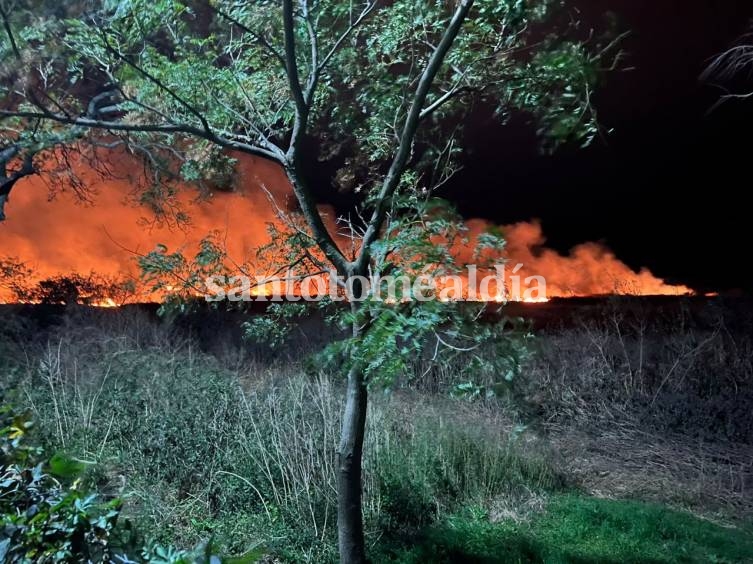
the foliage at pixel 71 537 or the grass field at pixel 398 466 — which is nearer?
the foliage at pixel 71 537

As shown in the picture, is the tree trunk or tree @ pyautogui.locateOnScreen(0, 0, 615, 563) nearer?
tree @ pyautogui.locateOnScreen(0, 0, 615, 563)

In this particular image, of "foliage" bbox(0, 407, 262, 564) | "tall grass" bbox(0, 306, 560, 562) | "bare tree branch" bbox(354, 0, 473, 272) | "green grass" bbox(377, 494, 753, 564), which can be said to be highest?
"bare tree branch" bbox(354, 0, 473, 272)

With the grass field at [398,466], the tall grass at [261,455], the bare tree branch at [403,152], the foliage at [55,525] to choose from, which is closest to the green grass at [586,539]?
the grass field at [398,466]

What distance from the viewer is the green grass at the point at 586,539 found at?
14.9ft

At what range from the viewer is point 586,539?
16.1 feet

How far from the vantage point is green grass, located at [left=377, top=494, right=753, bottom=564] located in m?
4.54

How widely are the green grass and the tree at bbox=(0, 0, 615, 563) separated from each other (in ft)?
3.71

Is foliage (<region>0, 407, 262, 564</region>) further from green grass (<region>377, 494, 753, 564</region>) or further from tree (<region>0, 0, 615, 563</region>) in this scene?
green grass (<region>377, 494, 753, 564</region>)

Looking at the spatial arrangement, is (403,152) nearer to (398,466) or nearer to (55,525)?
(55,525)

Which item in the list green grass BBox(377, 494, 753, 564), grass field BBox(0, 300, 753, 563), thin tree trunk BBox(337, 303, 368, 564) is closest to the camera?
thin tree trunk BBox(337, 303, 368, 564)

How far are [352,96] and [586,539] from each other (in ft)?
14.3

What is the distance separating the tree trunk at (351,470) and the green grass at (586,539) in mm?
791

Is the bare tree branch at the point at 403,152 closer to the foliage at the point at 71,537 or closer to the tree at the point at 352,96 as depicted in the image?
the tree at the point at 352,96

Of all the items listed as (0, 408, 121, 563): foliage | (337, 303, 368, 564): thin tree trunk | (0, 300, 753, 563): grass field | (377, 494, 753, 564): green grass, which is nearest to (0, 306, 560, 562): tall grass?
(0, 300, 753, 563): grass field
